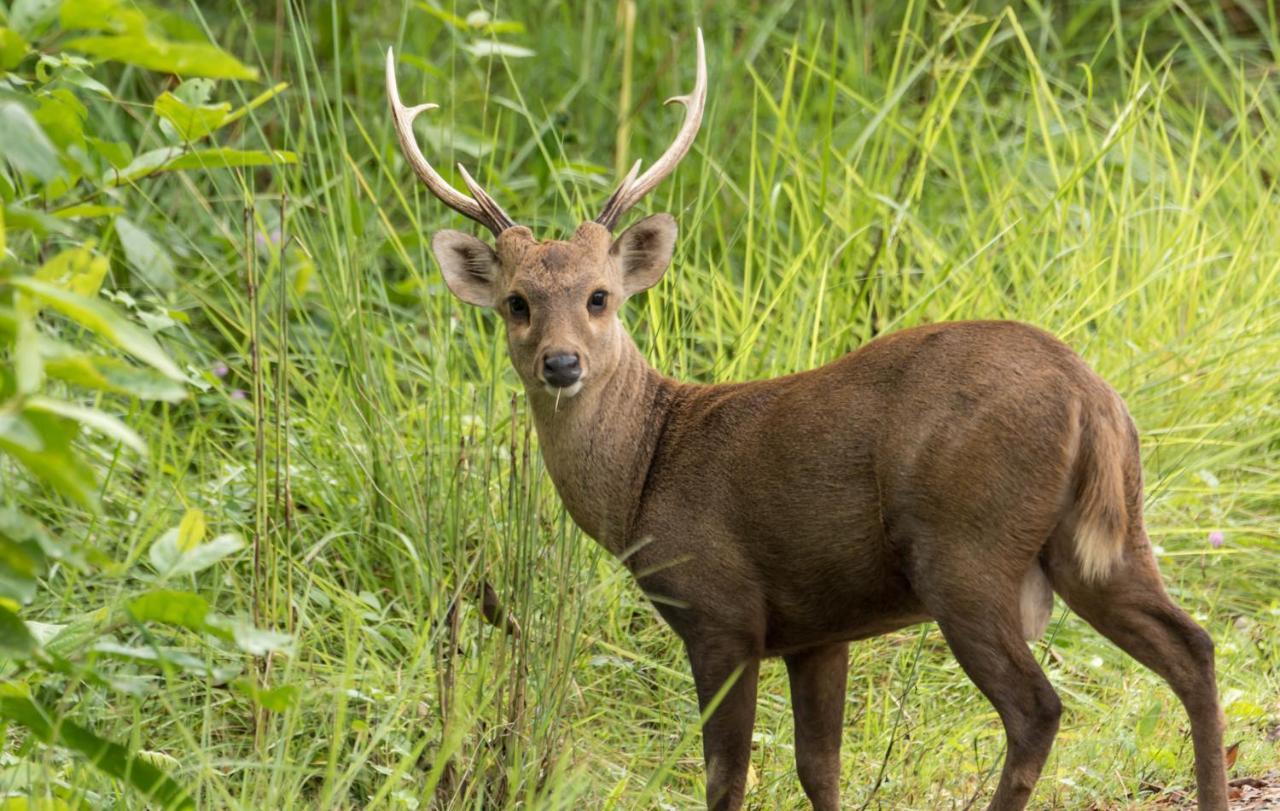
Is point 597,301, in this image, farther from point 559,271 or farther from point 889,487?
point 889,487

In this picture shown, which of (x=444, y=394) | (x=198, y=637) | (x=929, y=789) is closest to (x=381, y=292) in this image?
(x=444, y=394)

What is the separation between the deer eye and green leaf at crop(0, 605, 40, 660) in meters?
2.08

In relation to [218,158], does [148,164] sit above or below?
below

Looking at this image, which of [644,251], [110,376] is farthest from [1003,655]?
[110,376]

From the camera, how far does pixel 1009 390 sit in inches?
146

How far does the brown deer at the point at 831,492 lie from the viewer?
12.1ft

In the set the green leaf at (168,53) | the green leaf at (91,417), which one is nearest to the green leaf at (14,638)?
the green leaf at (91,417)

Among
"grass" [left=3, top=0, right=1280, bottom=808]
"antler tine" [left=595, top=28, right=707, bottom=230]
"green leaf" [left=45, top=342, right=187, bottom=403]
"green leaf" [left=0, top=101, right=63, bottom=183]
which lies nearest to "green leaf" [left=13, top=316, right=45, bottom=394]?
"green leaf" [left=45, top=342, right=187, bottom=403]

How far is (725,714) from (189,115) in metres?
1.85

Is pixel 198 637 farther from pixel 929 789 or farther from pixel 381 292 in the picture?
pixel 929 789

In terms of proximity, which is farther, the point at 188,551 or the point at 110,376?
the point at 188,551

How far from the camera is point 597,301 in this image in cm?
444

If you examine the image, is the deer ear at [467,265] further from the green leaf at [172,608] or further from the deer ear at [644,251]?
the green leaf at [172,608]

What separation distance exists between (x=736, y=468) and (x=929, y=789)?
100cm
